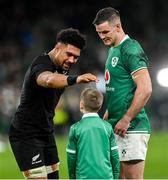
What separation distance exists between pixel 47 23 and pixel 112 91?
16750mm

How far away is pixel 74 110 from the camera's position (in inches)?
875

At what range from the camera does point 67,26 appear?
81.3 feet

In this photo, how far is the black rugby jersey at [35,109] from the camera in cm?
787

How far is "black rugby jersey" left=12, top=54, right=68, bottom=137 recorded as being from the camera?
310 inches

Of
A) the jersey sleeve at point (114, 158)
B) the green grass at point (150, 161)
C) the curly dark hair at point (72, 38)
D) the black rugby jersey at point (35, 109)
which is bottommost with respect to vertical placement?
the green grass at point (150, 161)

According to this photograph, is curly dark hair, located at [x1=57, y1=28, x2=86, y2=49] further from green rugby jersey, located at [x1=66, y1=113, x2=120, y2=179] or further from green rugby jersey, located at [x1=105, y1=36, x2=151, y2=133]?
green rugby jersey, located at [x1=66, y1=113, x2=120, y2=179]

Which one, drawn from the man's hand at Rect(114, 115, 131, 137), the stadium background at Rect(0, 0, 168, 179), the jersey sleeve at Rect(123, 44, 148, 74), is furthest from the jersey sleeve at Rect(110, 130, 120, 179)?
the stadium background at Rect(0, 0, 168, 179)

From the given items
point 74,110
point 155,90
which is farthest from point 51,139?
point 155,90

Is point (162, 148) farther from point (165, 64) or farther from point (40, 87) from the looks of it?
point (40, 87)

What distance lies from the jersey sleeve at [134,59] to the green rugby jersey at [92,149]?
0.67 metres

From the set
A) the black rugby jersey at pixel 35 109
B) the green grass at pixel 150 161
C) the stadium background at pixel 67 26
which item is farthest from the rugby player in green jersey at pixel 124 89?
the stadium background at pixel 67 26

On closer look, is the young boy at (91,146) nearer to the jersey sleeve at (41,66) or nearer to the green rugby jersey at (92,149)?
the green rugby jersey at (92,149)

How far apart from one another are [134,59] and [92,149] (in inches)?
41.3

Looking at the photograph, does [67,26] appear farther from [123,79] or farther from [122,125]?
[122,125]
